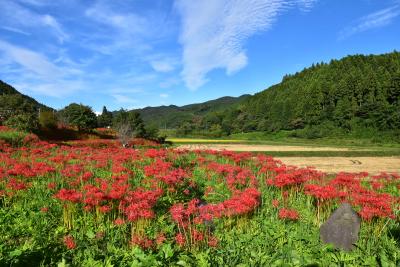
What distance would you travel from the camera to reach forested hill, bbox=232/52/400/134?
89.6m

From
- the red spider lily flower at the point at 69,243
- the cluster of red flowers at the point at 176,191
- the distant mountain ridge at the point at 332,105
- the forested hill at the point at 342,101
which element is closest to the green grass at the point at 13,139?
the cluster of red flowers at the point at 176,191

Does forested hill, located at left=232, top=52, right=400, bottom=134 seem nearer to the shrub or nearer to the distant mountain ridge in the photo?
the distant mountain ridge

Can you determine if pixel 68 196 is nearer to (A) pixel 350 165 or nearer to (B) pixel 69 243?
A: (B) pixel 69 243

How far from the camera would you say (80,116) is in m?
43.0

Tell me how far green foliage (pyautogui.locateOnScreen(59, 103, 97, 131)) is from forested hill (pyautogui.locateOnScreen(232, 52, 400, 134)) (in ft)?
236

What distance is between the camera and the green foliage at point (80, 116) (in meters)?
42.3

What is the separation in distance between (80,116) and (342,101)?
272 ft

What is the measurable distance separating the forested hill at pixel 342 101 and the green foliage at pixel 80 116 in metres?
72.1

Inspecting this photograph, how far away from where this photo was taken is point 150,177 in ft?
32.3

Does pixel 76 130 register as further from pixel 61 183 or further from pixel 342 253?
pixel 342 253

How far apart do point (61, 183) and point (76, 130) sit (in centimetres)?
2977

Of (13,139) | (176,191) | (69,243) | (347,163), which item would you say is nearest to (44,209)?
(69,243)

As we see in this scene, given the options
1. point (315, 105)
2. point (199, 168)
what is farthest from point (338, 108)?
point (199, 168)

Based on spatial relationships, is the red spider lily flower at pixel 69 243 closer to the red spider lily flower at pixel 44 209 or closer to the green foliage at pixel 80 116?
the red spider lily flower at pixel 44 209
